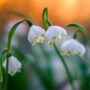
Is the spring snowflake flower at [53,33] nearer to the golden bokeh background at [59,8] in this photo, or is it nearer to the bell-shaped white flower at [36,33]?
the bell-shaped white flower at [36,33]

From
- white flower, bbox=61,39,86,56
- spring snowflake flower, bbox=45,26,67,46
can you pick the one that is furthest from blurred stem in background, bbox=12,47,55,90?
spring snowflake flower, bbox=45,26,67,46

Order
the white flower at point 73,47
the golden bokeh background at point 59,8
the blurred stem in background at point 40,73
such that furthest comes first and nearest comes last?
the golden bokeh background at point 59,8
the blurred stem in background at point 40,73
the white flower at point 73,47

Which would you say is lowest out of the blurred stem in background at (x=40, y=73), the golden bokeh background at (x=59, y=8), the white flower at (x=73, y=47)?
the blurred stem in background at (x=40, y=73)

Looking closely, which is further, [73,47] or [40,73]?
[40,73]

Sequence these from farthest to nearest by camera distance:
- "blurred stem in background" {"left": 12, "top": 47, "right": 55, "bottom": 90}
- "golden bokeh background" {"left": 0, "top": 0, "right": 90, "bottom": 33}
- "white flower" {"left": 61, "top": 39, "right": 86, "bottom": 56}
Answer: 1. "golden bokeh background" {"left": 0, "top": 0, "right": 90, "bottom": 33}
2. "blurred stem in background" {"left": 12, "top": 47, "right": 55, "bottom": 90}
3. "white flower" {"left": 61, "top": 39, "right": 86, "bottom": 56}

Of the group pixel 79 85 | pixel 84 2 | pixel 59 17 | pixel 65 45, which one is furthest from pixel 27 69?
pixel 84 2

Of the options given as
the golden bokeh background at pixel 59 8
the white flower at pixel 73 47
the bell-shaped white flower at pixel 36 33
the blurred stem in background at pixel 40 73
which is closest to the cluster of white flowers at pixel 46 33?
the bell-shaped white flower at pixel 36 33

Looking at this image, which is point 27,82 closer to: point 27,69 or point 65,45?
point 27,69

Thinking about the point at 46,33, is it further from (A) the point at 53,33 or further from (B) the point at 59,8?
(B) the point at 59,8

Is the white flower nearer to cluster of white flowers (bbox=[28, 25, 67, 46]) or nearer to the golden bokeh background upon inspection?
cluster of white flowers (bbox=[28, 25, 67, 46])

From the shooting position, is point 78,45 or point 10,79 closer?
point 78,45

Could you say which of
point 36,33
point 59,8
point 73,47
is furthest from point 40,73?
point 59,8
